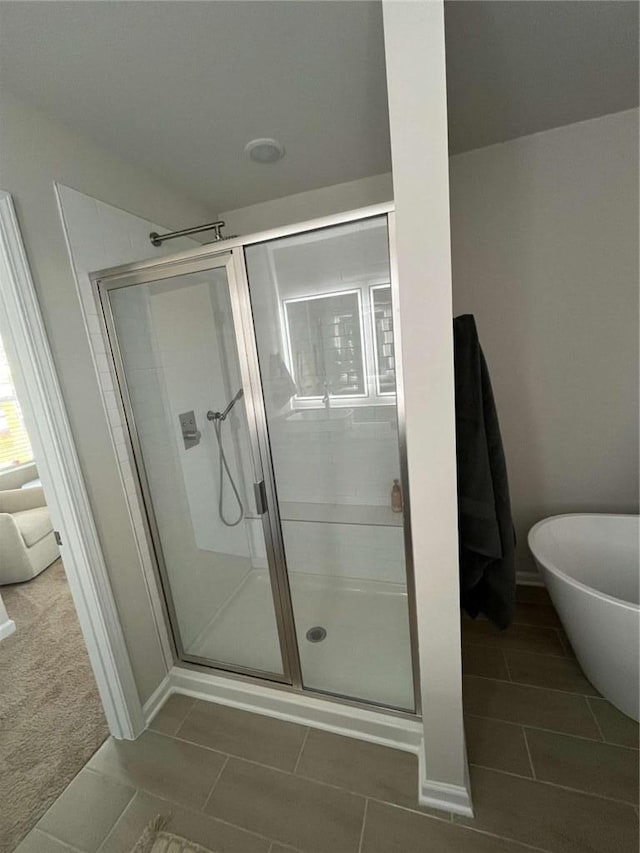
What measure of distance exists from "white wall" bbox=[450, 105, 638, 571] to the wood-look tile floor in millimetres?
1002

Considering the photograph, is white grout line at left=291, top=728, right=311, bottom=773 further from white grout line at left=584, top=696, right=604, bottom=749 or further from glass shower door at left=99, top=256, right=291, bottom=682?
white grout line at left=584, top=696, right=604, bottom=749

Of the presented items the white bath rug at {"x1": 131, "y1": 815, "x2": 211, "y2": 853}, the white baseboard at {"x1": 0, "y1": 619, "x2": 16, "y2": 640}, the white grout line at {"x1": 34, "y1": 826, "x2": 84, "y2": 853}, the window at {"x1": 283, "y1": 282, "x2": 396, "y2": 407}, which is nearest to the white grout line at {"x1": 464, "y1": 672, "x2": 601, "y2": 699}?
the white bath rug at {"x1": 131, "y1": 815, "x2": 211, "y2": 853}

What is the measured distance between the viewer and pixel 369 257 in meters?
1.40

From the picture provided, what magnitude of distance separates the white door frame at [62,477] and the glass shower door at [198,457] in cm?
29

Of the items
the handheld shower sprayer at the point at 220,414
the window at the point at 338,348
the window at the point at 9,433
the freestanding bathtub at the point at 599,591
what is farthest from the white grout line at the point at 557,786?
the window at the point at 9,433

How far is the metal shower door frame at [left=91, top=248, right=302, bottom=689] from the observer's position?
1.32m

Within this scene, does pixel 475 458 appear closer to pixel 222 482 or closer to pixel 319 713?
pixel 319 713

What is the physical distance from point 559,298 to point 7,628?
12.5ft

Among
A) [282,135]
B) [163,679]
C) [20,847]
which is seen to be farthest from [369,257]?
[20,847]

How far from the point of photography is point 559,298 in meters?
1.81

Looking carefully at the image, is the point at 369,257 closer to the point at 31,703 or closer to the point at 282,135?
the point at 282,135

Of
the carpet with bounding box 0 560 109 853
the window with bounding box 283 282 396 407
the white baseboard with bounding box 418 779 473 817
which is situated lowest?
the carpet with bounding box 0 560 109 853

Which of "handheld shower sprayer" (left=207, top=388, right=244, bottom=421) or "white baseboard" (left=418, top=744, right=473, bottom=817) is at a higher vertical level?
"handheld shower sprayer" (left=207, top=388, right=244, bottom=421)

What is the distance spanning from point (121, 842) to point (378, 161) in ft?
9.91
